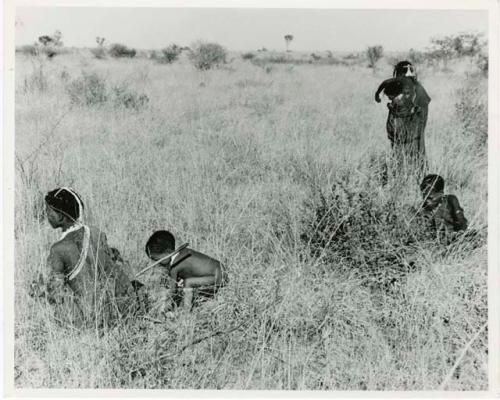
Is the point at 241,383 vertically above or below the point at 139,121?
below

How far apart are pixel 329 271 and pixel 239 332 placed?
0.80m

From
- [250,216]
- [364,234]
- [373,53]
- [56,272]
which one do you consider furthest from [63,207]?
[373,53]

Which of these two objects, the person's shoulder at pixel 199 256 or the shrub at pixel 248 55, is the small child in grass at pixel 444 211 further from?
the shrub at pixel 248 55

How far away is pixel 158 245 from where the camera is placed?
4285mm

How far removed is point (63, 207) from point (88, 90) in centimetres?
328

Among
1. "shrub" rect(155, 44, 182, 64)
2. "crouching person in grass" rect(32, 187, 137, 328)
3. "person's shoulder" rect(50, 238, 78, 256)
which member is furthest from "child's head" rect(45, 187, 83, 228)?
"shrub" rect(155, 44, 182, 64)

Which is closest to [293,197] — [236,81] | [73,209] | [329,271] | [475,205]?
[329,271]

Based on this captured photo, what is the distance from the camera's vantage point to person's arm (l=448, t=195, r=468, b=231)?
4684 millimetres

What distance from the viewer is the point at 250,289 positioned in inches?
163

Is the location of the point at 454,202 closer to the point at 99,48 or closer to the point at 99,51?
the point at 99,48
